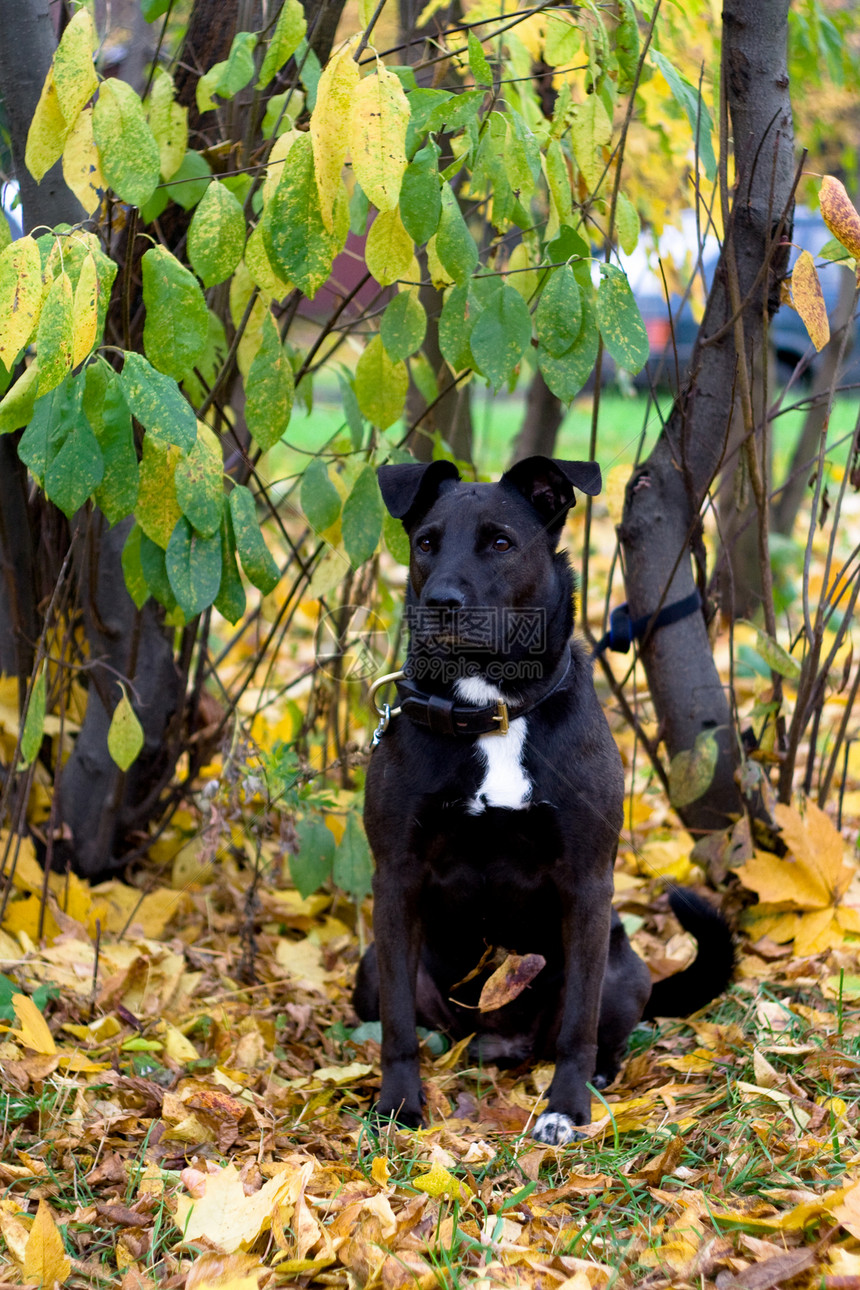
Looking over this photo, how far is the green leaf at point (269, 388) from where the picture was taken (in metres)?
2.83

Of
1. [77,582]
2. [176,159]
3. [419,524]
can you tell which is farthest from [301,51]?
[77,582]

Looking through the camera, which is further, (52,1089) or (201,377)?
(201,377)

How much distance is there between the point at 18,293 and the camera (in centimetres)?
212

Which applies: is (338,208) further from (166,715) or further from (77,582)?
(166,715)

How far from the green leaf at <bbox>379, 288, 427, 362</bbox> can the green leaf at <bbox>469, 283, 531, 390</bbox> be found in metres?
0.25

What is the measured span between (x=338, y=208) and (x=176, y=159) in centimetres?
83

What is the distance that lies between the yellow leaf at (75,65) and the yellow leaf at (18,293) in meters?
0.39

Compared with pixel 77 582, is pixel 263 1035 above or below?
below

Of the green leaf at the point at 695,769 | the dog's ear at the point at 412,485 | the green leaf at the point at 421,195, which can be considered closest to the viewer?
the green leaf at the point at 421,195

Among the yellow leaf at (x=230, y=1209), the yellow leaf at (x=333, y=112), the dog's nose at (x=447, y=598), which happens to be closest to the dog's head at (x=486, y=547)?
the dog's nose at (x=447, y=598)

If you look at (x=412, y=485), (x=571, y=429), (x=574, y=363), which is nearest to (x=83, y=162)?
(x=412, y=485)

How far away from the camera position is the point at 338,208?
7.94 feet

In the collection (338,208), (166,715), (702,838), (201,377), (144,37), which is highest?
(144,37)

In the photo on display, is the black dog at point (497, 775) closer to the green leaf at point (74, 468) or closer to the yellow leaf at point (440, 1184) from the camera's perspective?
the yellow leaf at point (440, 1184)
